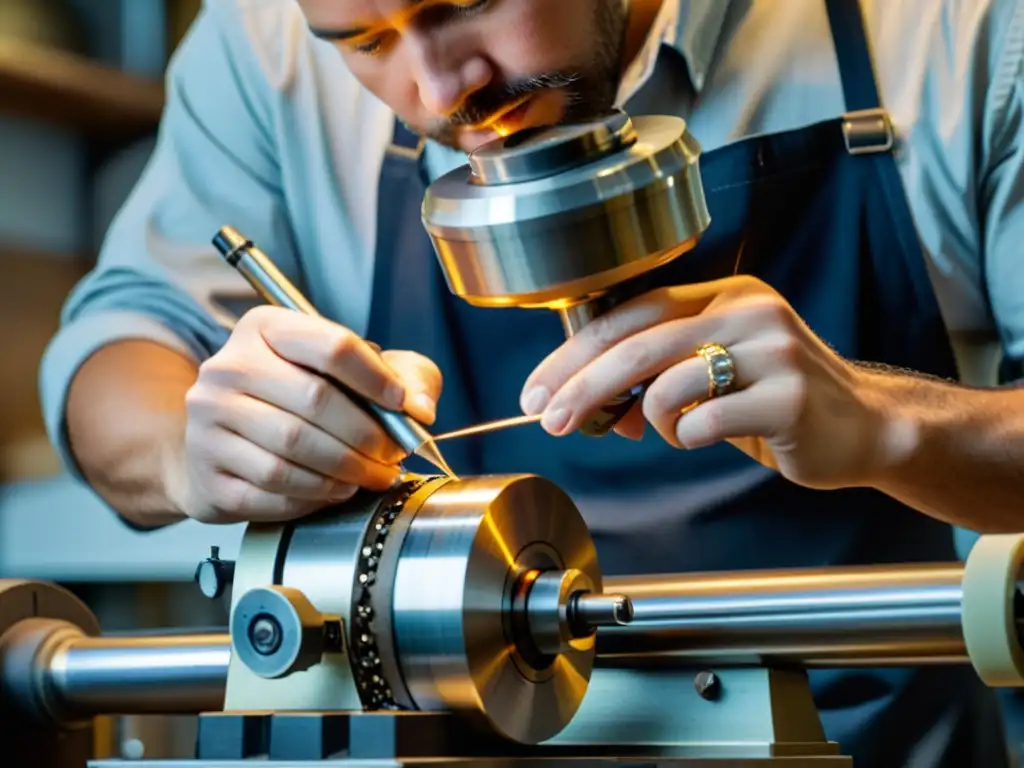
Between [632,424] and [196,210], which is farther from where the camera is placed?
[196,210]

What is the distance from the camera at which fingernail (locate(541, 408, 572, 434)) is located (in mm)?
669

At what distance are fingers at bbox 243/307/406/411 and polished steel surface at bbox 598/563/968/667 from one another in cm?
15

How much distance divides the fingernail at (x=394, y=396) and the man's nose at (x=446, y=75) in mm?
214

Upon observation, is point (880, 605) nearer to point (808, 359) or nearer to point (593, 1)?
point (808, 359)

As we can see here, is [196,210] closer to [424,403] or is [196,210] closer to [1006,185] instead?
[424,403]

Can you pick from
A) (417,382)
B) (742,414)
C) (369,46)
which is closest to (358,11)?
(369,46)

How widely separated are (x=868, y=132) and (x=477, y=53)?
32 centimetres

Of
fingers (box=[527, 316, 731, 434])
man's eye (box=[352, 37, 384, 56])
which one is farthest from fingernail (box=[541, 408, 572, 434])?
man's eye (box=[352, 37, 384, 56])

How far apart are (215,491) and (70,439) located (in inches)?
13.7

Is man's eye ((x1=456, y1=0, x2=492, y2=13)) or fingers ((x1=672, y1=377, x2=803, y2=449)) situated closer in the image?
fingers ((x1=672, y1=377, x2=803, y2=449))

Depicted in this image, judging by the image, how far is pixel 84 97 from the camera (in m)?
1.55

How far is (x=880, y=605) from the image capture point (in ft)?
1.96

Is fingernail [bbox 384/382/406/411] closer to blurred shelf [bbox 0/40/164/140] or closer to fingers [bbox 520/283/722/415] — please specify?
fingers [bbox 520/283/722/415]

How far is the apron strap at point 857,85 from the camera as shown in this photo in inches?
38.8
